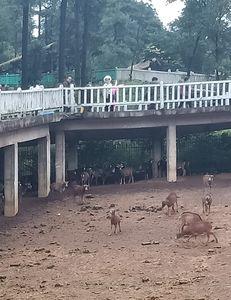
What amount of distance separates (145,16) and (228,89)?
22233mm

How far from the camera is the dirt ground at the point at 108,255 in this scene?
9953 millimetres

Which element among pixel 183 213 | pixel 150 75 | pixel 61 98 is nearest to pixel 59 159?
pixel 61 98

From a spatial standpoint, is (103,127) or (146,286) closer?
Result: (146,286)

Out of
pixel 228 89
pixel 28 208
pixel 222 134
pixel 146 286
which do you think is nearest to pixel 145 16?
pixel 222 134

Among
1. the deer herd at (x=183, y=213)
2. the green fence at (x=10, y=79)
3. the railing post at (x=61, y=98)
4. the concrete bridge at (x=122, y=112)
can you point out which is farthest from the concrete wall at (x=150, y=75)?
the railing post at (x=61, y=98)

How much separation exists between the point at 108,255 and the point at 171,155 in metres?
9.85

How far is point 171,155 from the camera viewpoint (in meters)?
21.6

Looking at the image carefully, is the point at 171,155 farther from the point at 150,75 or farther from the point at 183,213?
the point at 150,75

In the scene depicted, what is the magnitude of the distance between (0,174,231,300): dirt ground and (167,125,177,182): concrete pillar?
10.7ft

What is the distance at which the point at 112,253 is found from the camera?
40.4ft

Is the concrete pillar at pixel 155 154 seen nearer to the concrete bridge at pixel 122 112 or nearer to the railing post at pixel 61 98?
the concrete bridge at pixel 122 112

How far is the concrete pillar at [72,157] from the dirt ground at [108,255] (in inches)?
223

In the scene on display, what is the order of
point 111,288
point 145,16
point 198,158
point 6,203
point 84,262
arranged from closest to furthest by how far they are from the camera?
point 111,288 → point 84,262 → point 6,203 → point 198,158 → point 145,16

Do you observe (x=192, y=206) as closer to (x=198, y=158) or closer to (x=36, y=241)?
(x=36, y=241)
